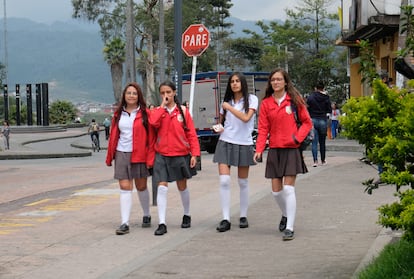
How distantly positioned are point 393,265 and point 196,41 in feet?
35.4

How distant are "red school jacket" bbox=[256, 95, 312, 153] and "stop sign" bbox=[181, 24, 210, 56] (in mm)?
7157

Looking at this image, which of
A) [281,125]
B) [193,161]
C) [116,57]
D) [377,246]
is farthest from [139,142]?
[116,57]

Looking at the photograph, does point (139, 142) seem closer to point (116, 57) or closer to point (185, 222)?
point (185, 222)

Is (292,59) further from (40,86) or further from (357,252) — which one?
(357,252)

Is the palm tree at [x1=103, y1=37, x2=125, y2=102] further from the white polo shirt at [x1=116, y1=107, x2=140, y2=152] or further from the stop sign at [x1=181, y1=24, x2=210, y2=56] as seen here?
the white polo shirt at [x1=116, y1=107, x2=140, y2=152]

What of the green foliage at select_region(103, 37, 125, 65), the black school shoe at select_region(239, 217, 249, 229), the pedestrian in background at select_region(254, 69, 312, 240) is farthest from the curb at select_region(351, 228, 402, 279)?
the green foliage at select_region(103, 37, 125, 65)

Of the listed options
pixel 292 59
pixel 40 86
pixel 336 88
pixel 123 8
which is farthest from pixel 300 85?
pixel 40 86

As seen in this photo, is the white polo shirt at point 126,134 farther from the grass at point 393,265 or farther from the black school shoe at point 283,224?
the grass at point 393,265

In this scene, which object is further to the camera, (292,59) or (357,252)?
(292,59)

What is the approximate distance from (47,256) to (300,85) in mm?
56358

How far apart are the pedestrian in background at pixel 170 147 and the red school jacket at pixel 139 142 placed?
0.24 ft

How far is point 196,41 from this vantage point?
1630 centimetres

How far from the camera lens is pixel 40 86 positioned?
242 feet

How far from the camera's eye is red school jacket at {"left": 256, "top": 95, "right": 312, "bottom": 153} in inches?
352
